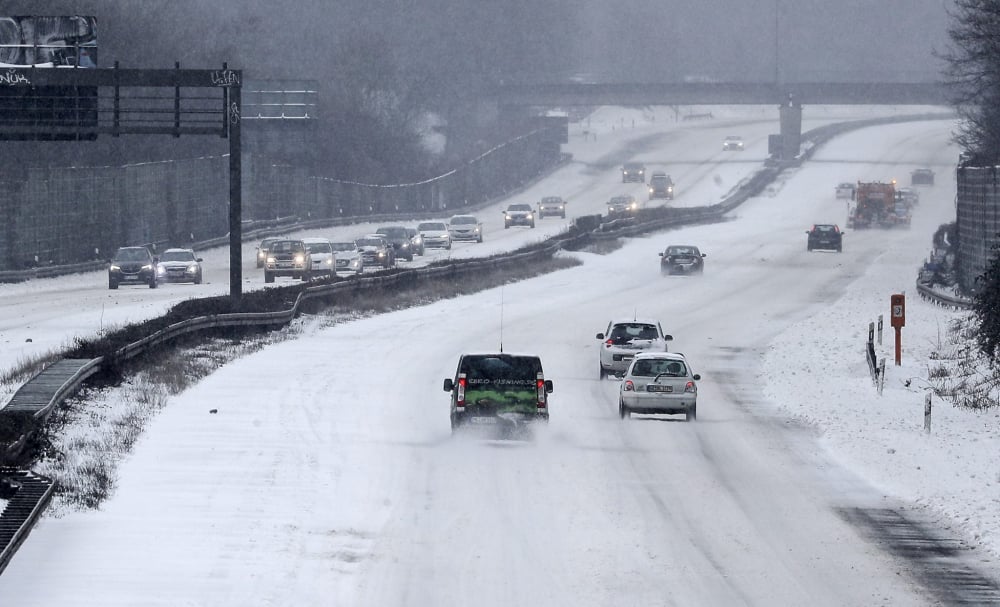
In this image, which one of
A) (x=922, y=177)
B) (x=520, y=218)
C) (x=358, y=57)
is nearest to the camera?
(x=520, y=218)

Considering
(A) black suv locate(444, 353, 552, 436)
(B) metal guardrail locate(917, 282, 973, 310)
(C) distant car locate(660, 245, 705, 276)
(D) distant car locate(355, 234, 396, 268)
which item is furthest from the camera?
(D) distant car locate(355, 234, 396, 268)

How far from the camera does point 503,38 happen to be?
171250 mm

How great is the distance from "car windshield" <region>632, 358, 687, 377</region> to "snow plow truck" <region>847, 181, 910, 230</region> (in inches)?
2582

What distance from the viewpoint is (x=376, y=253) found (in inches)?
2625

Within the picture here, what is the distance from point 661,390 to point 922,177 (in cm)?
9571

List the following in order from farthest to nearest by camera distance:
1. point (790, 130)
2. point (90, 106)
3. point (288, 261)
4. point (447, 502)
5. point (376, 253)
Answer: point (790, 130)
point (376, 253)
point (288, 261)
point (90, 106)
point (447, 502)

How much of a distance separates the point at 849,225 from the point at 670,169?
41937 mm

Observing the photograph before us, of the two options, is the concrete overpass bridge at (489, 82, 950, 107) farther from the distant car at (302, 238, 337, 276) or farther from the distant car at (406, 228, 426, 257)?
the distant car at (302, 238, 337, 276)

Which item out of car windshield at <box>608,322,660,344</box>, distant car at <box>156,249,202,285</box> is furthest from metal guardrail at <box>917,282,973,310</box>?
distant car at <box>156,249,202,285</box>

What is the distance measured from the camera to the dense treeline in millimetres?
103250

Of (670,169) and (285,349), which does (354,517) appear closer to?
(285,349)

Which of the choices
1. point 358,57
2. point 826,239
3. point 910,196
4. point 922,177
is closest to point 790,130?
point 922,177

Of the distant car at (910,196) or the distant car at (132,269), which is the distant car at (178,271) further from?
the distant car at (910,196)

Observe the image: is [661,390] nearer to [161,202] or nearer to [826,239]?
[161,202]
